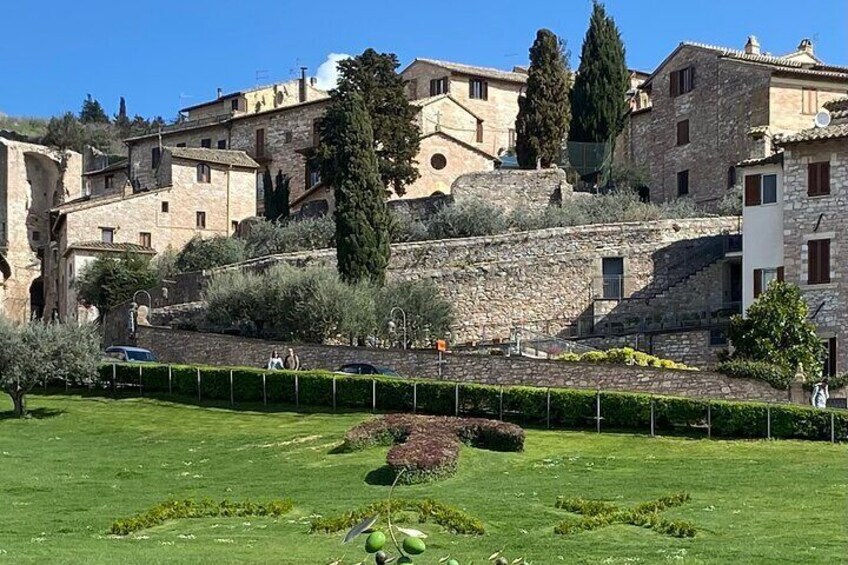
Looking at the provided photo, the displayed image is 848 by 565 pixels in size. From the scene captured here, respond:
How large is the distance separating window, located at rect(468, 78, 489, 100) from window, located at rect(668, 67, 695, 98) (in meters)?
19.3

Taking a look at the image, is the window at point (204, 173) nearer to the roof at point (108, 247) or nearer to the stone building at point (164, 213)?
the stone building at point (164, 213)

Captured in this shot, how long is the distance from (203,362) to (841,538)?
33.2m

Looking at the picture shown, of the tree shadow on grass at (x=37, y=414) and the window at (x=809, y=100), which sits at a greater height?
the window at (x=809, y=100)

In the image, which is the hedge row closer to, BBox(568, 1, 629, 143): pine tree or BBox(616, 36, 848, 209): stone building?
BBox(616, 36, 848, 209): stone building

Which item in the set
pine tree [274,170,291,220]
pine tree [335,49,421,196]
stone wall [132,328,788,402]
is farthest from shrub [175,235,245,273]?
stone wall [132,328,788,402]

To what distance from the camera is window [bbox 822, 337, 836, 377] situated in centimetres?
4347

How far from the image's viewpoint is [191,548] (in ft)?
72.8

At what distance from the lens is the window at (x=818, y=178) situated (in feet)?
147

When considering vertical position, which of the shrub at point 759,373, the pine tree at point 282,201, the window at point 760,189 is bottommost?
the shrub at point 759,373

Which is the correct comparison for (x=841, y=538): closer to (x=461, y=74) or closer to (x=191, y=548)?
(x=191, y=548)

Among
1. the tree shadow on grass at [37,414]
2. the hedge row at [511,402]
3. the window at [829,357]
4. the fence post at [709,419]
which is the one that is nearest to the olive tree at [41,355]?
the tree shadow on grass at [37,414]

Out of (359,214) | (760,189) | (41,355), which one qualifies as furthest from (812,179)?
(41,355)

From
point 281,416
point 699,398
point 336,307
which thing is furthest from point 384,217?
point 699,398

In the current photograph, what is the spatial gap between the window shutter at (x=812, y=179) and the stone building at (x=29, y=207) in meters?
57.6
